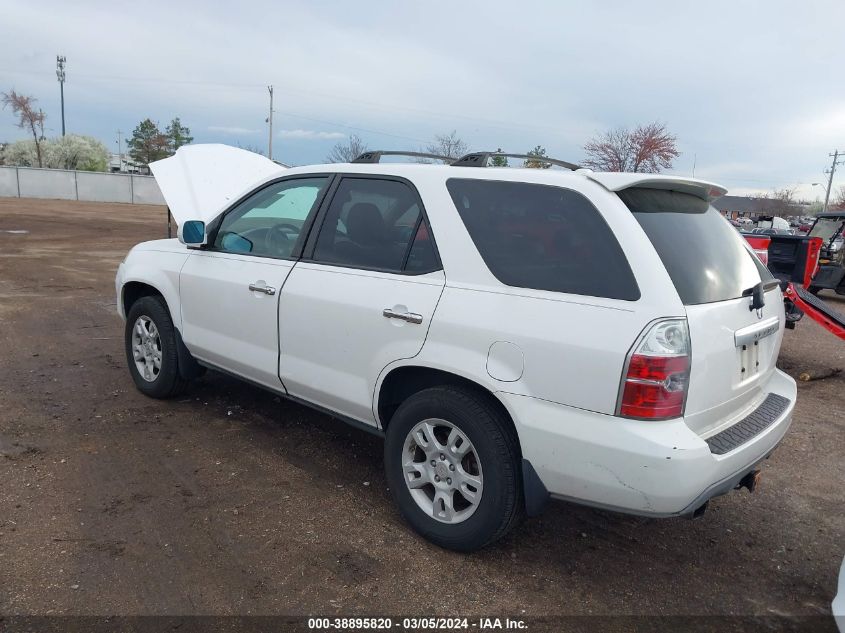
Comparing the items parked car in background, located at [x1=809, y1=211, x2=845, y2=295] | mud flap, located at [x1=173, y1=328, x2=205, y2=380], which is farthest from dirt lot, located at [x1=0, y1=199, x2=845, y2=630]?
parked car in background, located at [x1=809, y1=211, x2=845, y2=295]

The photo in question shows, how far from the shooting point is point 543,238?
2.76 m

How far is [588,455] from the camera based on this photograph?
249 centimetres

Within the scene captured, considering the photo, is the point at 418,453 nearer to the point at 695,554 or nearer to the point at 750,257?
the point at 695,554

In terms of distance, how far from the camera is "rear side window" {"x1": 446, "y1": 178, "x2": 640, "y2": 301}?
2.56m

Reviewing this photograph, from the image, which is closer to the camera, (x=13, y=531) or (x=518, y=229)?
(x=518, y=229)

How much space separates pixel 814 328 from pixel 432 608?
31.5 ft

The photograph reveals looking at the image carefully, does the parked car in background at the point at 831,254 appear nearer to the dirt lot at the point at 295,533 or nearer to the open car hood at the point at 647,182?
the dirt lot at the point at 295,533

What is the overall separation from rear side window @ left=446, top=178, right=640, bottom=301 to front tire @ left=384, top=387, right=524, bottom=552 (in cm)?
62

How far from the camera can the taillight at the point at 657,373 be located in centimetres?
237

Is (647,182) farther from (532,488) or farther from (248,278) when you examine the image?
(248,278)

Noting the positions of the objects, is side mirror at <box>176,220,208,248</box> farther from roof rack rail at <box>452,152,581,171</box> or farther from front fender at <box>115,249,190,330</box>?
roof rack rail at <box>452,152,581,171</box>

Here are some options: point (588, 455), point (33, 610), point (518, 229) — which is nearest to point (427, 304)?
point (518, 229)

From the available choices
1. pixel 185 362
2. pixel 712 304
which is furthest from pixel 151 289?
pixel 712 304

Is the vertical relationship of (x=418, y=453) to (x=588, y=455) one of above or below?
below
